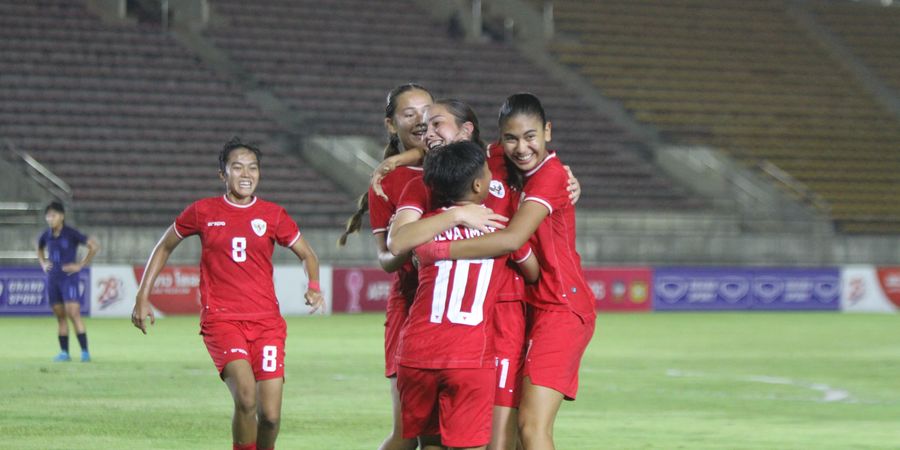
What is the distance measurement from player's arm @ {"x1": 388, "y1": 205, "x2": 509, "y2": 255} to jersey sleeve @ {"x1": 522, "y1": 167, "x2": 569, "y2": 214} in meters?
0.44

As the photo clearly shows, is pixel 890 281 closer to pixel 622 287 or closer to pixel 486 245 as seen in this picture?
pixel 622 287

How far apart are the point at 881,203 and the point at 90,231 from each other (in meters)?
20.7

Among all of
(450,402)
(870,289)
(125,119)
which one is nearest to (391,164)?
(450,402)

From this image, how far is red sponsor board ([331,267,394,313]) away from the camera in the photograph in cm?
2805

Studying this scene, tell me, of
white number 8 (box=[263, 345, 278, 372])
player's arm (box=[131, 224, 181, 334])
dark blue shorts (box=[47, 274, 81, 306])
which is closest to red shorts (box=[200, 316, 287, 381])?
white number 8 (box=[263, 345, 278, 372])

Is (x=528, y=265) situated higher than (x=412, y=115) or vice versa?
(x=412, y=115)

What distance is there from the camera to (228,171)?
29.4 feet

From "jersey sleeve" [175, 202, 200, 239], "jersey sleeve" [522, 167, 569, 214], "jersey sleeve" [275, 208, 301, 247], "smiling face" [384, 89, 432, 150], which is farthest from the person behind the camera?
"jersey sleeve" [275, 208, 301, 247]

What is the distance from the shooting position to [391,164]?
7.09 metres

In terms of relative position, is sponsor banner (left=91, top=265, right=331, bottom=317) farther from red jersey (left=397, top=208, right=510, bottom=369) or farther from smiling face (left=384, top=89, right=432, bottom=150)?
red jersey (left=397, top=208, right=510, bottom=369)

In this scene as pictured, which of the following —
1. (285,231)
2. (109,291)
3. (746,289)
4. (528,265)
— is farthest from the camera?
(746,289)

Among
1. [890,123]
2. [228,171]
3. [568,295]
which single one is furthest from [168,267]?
[890,123]

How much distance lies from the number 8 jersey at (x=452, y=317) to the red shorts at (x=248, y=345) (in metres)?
2.48

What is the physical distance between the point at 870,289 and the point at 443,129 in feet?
89.7
